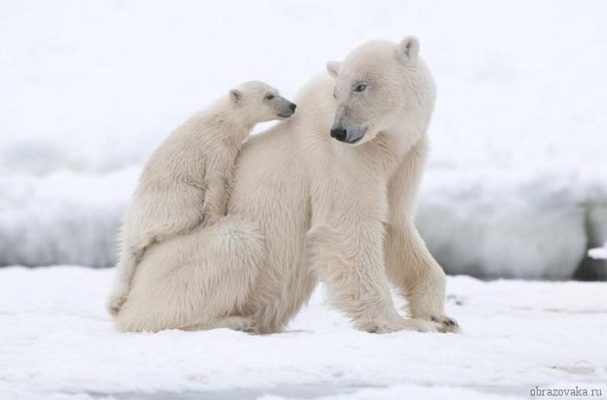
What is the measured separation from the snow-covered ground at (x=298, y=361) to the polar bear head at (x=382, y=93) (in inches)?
40.9

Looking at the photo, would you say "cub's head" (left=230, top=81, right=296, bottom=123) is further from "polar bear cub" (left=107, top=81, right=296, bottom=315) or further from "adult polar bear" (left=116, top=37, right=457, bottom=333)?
"adult polar bear" (left=116, top=37, right=457, bottom=333)

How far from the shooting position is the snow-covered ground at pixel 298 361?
147 inches

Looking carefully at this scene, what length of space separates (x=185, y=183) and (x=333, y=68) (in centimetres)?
101

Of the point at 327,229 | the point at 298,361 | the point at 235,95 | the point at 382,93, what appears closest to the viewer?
the point at 298,361

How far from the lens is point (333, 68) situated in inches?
214

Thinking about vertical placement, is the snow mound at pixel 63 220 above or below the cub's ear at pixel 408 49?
below

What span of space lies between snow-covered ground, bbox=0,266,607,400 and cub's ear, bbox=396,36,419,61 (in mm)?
1446

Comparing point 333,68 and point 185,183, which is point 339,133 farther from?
point 185,183

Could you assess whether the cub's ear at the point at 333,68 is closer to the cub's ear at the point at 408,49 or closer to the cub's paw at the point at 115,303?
the cub's ear at the point at 408,49

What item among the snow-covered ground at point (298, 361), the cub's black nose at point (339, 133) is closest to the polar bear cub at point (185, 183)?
the snow-covered ground at point (298, 361)

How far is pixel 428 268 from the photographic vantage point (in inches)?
219

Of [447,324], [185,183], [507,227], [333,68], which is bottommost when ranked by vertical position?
[447,324]

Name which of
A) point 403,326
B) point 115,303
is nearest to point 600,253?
point 403,326

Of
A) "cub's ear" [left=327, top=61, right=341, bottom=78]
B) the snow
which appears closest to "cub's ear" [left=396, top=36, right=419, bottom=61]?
"cub's ear" [left=327, top=61, right=341, bottom=78]
